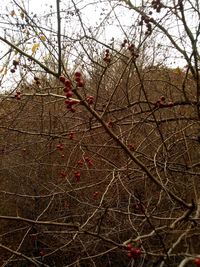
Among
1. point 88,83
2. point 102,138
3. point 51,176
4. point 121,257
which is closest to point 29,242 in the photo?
point 51,176

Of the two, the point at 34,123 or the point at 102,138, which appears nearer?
the point at 102,138

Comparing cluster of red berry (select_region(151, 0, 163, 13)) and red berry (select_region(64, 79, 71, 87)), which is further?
cluster of red berry (select_region(151, 0, 163, 13))

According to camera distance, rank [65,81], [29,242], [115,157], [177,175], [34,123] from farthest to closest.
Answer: [29,242] < [34,123] < [115,157] < [177,175] < [65,81]

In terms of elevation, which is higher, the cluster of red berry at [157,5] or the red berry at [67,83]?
the cluster of red berry at [157,5]

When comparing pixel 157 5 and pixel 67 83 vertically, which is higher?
pixel 157 5

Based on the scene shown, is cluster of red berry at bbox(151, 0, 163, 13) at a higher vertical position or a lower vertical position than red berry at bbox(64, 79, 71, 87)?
higher

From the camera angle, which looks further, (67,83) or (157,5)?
(157,5)

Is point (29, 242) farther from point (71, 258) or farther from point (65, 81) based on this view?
point (65, 81)

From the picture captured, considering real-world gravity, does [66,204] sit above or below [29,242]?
above

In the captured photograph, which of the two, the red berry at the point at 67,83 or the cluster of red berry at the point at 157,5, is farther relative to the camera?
the cluster of red berry at the point at 157,5

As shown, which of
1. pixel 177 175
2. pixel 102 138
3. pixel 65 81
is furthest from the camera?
pixel 102 138

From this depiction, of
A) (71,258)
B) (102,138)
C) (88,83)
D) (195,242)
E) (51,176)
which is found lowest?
(71,258)

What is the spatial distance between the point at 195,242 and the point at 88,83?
248cm

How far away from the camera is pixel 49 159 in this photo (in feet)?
18.3
